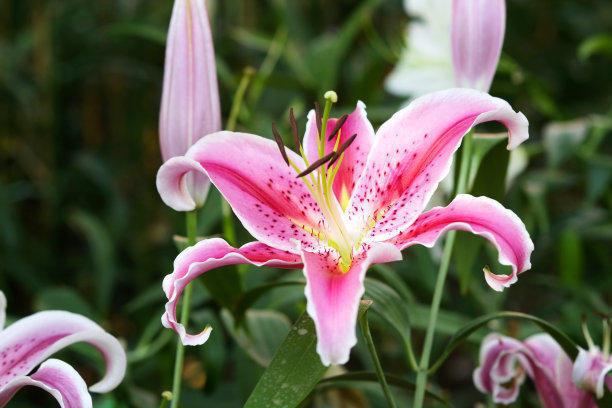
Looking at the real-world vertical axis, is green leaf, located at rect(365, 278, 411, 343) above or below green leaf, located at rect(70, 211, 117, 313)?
above

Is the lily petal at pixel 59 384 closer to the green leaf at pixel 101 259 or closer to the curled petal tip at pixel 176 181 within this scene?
the curled petal tip at pixel 176 181

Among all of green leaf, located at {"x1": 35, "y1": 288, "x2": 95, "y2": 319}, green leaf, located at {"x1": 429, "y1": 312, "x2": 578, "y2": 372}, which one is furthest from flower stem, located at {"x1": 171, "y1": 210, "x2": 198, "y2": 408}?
green leaf, located at {"x1": 35, "y1": 288, "x2": 95, "y2": 319}

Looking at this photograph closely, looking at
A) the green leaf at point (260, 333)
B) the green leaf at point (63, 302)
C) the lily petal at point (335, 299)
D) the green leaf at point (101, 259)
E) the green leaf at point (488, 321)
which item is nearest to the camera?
the lily petal at point (335, 299)

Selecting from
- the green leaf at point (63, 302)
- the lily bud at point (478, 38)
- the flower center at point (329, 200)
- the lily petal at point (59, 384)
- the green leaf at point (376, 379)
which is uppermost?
the lily bud at point (478, 38)

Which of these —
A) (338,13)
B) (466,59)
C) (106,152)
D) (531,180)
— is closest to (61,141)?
(106,152)

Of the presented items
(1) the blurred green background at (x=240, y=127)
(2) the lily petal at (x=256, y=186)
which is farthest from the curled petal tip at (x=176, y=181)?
(1) the blurred green background at (x=240, y=127)

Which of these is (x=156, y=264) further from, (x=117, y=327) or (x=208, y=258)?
(x=208, y=258)

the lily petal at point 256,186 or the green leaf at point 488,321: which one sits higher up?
the lily petal at point 256,186

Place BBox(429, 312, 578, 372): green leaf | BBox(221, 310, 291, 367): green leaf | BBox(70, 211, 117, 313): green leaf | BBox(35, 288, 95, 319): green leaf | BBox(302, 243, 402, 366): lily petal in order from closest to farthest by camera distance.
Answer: BBox(302, 243, 402, 366): lily petal, BBox(429, 312, 578, 372): green leaf, BBox(221, 310, 291, 367): green leaf, BBox(35, 288, 95, 319): green leaf, BBox(70, 211, 117, 313): green leaf

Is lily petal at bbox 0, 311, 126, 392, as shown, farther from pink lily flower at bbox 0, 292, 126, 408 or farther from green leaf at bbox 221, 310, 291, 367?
green leaf at bbox 221, 310, 291, 367
